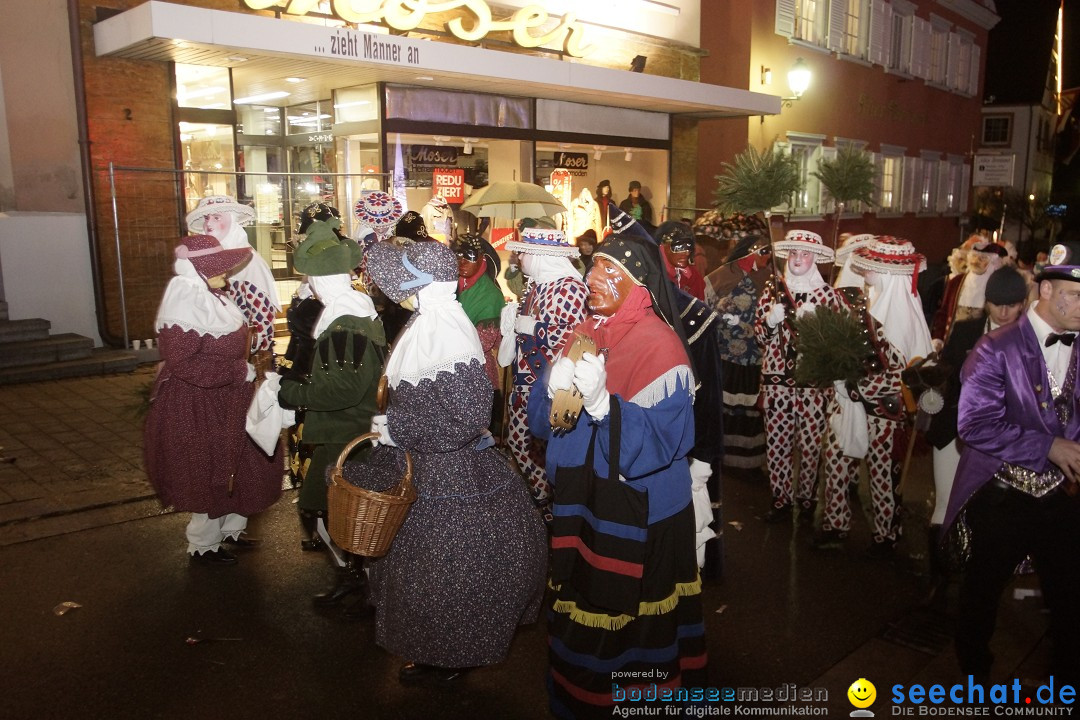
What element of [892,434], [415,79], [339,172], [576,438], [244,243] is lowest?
[892,434]

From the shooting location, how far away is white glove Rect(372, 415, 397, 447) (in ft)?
12.2

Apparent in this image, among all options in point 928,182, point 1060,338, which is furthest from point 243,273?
point 928,182

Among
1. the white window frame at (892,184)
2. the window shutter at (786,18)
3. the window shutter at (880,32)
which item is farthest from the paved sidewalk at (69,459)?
the white window frame at (892,184)

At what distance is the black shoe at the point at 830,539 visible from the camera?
5730 millimetres

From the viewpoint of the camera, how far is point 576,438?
3.44m

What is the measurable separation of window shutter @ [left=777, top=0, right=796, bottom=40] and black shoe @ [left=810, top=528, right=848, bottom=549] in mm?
14685

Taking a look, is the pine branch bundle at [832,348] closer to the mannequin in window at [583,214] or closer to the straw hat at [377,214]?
the straw hat at [377,214]

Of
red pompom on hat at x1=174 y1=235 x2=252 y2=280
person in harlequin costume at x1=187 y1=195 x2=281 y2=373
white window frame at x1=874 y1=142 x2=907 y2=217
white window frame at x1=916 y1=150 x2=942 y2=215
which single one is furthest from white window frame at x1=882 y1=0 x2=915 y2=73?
red pompom on hat at x1=174 y1=235 x2=252 y2=280

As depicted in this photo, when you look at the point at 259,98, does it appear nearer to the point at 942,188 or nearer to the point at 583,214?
the point at 583,214

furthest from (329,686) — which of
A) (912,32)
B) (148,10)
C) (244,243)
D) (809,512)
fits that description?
(912,32)

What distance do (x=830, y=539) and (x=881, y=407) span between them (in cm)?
103

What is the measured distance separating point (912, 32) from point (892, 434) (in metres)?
21.5

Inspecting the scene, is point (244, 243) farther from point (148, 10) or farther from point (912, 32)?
point (912, 32)

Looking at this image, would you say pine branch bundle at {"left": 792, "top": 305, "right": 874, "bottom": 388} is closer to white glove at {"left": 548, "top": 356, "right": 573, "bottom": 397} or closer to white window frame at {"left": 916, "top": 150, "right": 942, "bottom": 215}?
white glove at {"left": 548, "top": 356, "right": 573, "bottom": 397}
